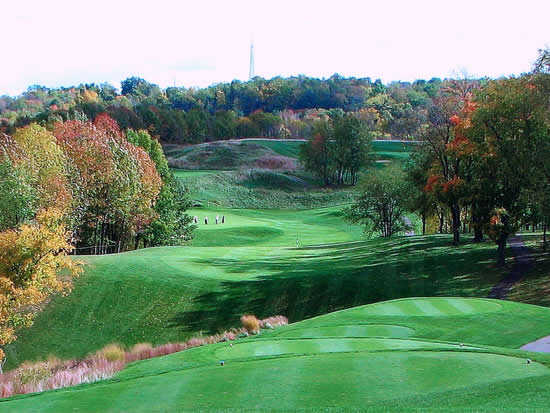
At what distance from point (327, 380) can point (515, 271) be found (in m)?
25.9

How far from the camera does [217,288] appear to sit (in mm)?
35406

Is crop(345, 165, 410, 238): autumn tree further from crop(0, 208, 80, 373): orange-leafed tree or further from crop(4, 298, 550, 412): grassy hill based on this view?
crop(4, 298, 550, 412): grassy hill

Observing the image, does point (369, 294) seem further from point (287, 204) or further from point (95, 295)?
point (287, 204)

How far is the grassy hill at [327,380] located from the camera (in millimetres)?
10617

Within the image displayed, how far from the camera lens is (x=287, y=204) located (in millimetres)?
99688

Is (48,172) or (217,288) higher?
(48,172)

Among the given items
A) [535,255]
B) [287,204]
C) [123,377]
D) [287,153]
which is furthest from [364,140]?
[123,377]

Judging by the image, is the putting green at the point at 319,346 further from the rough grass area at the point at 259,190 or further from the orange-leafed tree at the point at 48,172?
the rough grass area at the point at 259,190

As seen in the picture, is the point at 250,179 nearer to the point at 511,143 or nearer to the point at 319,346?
the point at 511,143

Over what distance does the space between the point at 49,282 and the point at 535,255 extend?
28087 mm

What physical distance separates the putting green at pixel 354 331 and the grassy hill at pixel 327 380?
55 cm

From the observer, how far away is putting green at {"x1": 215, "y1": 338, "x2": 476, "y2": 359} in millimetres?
15773

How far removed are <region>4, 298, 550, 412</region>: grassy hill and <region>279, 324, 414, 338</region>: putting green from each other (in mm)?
545

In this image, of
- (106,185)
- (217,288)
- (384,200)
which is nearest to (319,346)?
(217,288)
